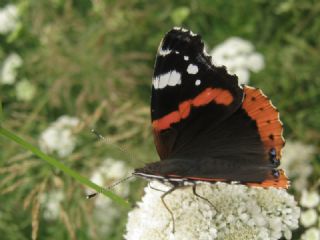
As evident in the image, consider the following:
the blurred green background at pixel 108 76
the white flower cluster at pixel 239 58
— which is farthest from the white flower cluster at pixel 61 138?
the white flower cluster at pixel 239 58

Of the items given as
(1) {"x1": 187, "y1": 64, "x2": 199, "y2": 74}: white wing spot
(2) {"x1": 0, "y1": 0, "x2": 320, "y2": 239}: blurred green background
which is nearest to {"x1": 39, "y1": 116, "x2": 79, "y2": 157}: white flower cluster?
(2) {"x1": 0, "y1": 0, "x2": 320, "y2": 239}: blurred green background

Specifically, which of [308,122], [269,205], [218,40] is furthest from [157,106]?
[218,40]

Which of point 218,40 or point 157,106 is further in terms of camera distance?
point 218,40

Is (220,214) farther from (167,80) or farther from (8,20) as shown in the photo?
(8,20)

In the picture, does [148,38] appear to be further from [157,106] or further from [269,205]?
[269,205]

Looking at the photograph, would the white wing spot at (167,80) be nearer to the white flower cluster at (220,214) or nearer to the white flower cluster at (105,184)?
the white flower cluster at (220,214)

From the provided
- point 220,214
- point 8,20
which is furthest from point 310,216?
point 8,20
